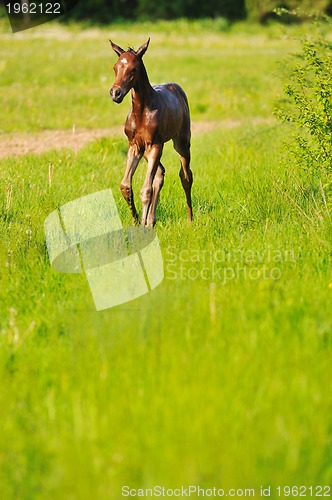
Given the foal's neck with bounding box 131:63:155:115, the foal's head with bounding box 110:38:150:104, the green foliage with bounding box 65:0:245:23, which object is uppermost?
the foal's head with bounding box 110:38:150:104

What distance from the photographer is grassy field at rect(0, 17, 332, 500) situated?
3584 millimetres

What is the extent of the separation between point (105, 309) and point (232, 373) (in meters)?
1.41

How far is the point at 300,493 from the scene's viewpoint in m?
3.46

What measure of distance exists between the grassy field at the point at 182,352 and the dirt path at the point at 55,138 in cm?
293

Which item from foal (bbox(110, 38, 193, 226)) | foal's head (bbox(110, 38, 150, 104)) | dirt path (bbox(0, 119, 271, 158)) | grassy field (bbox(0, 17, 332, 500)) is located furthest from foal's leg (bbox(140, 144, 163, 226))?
dirt path (bbox(0, 119, 271, 158))

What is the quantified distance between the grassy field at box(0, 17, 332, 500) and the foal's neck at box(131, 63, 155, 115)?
114 cm

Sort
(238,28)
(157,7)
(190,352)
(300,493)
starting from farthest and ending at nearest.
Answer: (157,7) → (238,28) → (190,352) → (300,493)

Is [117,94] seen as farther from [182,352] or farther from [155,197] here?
[182,352]

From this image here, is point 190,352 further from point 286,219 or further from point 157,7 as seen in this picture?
point 157,7

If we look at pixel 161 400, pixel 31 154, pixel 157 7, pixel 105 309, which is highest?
pixel 161 400

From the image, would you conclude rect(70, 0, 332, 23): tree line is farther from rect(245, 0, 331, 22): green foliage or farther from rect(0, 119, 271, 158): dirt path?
rect(0, 119, 271, 158): dirt path

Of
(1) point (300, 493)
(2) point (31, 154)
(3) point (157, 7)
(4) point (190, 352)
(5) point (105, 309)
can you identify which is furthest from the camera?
(3) point (157, 7)

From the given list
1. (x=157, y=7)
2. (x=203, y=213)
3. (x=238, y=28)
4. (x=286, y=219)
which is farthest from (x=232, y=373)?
(x=157, y=7)

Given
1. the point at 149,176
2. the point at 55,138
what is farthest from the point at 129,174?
the point at 55,138
